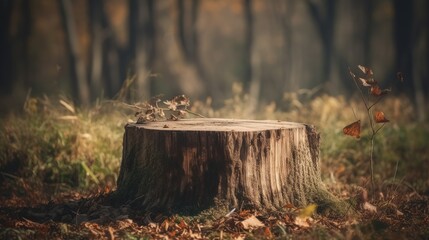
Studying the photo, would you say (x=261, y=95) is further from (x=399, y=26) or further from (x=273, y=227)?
(x=273, y=227)

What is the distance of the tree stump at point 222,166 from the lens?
3.87 m

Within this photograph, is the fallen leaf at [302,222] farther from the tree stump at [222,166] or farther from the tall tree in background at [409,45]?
the tall tree in background at [409,45]

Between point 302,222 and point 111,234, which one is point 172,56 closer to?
point 302,222

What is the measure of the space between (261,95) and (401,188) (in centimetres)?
2040

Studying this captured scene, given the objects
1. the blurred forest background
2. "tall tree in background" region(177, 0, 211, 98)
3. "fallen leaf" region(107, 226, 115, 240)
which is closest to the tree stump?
"fallen leaf" region(107, 226, 115, 240)

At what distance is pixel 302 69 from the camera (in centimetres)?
3131

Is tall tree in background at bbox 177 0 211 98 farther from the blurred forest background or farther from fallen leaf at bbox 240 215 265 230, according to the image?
fallen leaf at bbox 240 215 265 230

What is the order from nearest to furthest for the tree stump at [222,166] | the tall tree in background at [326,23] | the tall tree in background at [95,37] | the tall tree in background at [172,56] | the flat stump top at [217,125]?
the tree stump at [222,166] < the flat stump top at [217,125] < the tall tree in background at [95,37] < the tall tree in background at [172,56] < the tall tree in background at [326,23]

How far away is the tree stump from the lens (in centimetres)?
387

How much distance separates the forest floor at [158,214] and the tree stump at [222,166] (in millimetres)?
135

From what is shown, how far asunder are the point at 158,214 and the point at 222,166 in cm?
64

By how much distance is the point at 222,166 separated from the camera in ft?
12.7

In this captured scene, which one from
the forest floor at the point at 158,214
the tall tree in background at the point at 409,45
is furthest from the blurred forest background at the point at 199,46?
the forest floor at the point at 158,214

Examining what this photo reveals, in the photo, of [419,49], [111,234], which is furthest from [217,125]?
[419,49]
